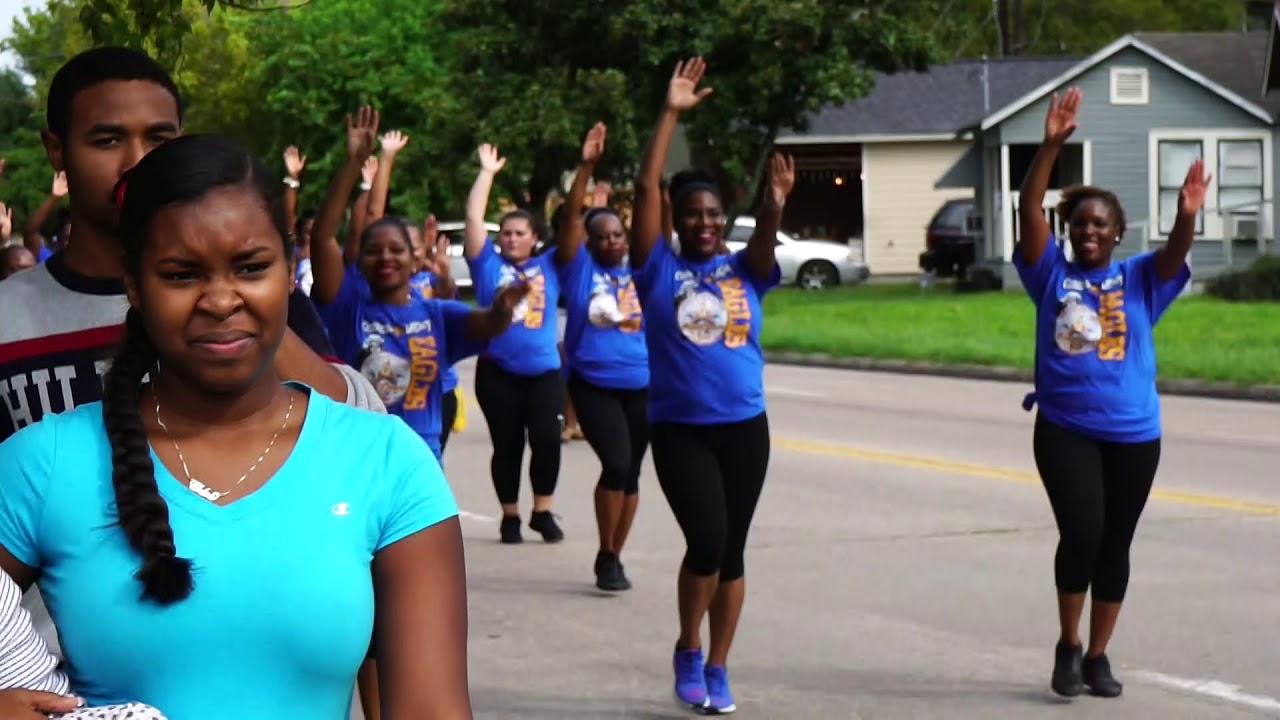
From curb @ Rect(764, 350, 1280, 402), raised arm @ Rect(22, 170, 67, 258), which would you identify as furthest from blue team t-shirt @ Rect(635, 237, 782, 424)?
curb @ Rect(764, 350, 1280, 402)

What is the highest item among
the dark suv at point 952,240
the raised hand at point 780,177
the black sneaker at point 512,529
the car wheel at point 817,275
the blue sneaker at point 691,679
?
the raised hand at point 780,177

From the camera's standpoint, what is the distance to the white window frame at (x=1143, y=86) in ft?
132

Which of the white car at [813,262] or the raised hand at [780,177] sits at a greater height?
the raised hand at [780,177]

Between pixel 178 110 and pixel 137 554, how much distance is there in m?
1.41

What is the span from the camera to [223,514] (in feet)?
8.13

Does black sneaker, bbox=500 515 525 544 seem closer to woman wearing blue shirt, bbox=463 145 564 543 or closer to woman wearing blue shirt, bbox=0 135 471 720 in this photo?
woman wearing blue shirt, bbox=463 145 564 543

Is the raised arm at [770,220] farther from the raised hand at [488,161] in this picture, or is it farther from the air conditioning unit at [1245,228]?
the air conditioning unit at [1245,228]

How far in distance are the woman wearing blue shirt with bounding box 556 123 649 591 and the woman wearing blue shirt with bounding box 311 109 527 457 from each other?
1.47 meters

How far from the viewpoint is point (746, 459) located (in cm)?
748

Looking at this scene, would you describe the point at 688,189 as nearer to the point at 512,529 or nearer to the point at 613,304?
the point at 613,304

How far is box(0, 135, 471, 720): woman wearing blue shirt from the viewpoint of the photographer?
2.45 m

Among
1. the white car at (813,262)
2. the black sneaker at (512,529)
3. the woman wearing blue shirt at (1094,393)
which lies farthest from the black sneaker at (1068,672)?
the white car at (813,262)

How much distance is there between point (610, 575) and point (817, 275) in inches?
1328

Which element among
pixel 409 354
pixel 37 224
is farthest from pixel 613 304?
pixel 37 224
